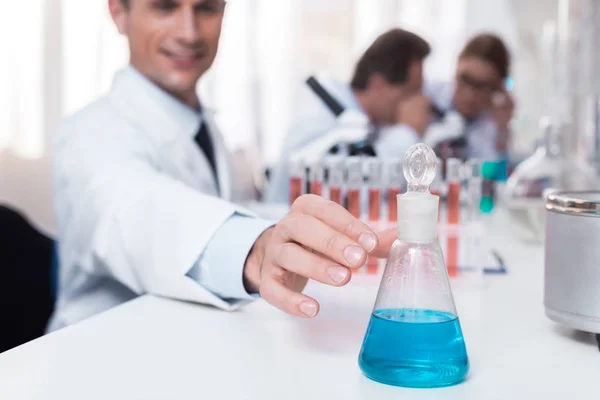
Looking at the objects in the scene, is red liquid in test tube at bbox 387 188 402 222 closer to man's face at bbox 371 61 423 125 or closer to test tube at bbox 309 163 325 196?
test tube at bbox 309 163 325 196

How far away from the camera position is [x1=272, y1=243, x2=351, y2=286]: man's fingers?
586mm

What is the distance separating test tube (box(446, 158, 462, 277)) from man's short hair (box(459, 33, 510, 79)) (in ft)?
6.73

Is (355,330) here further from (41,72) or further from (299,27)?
(299,27)

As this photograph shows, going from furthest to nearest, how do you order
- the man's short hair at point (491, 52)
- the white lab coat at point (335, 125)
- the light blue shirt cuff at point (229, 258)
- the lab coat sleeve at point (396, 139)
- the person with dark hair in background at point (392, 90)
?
the man's short hair at point (491, 52)
the person with dark hair in background at point (392, 90)
the lab coat sleeve at point (396, 139)
the white lab coat at point (335, 125)
the light blue shirt cuff at point (229, 258)

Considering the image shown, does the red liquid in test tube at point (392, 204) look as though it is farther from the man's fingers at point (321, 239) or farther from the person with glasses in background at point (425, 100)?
the person with glasses in background at point (425, 100)

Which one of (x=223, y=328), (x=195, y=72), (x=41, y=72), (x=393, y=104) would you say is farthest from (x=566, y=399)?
(x=41, y=72)

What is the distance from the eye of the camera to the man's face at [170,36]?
4.46ft

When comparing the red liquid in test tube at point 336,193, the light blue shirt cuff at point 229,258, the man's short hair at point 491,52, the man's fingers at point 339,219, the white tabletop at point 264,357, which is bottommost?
the white tabletop at point 264,357

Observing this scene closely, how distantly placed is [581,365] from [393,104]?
1.83m

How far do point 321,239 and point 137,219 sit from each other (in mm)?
390

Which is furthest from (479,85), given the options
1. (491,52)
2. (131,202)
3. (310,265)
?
(310,265)

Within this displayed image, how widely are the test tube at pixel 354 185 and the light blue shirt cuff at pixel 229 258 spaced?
146 mm

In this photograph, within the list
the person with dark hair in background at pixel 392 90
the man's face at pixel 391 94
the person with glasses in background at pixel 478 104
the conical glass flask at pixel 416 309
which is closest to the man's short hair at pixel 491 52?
the person with glasses in background at pixel 478 104

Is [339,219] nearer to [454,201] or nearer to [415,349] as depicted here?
[415,349]
